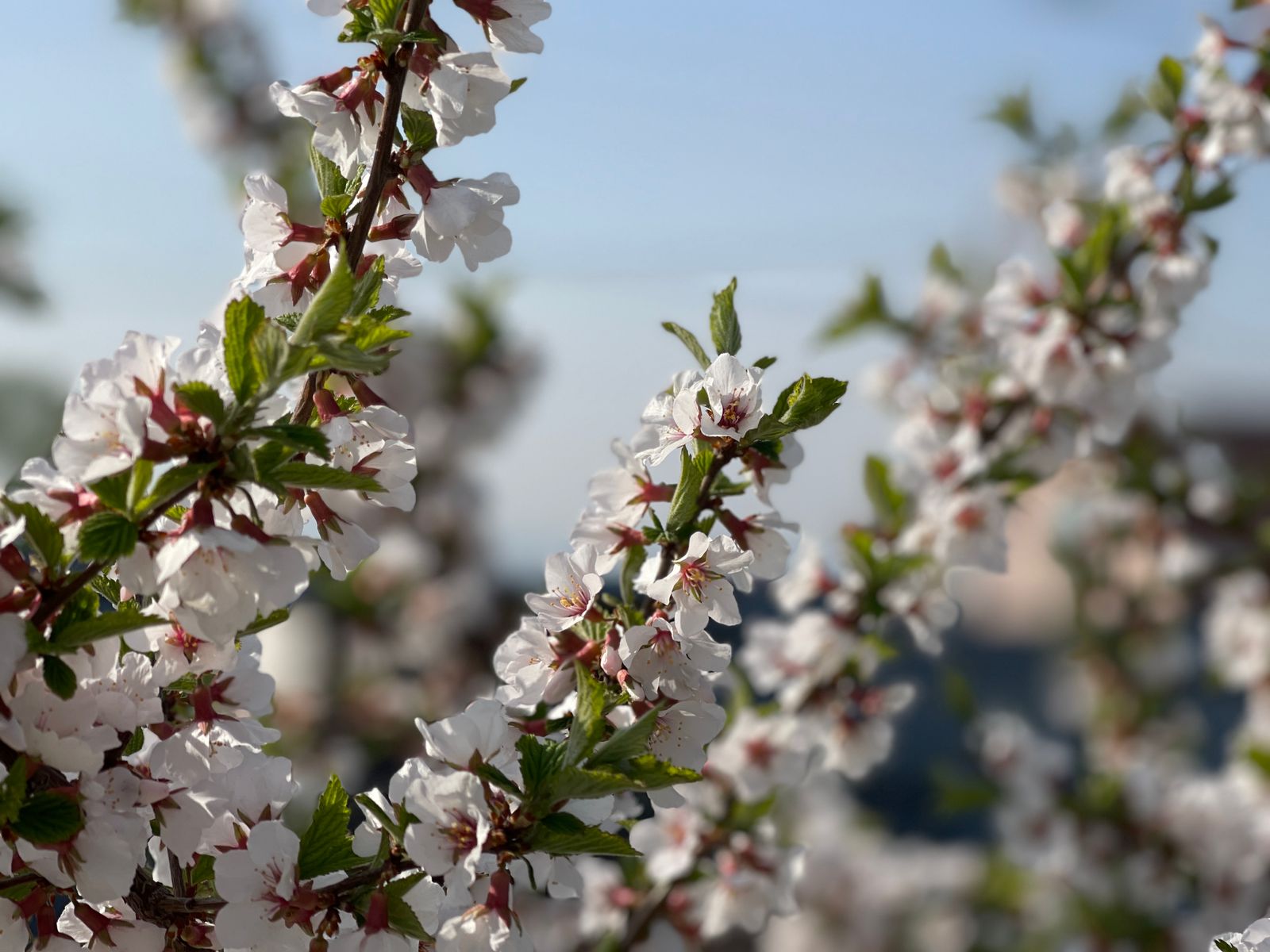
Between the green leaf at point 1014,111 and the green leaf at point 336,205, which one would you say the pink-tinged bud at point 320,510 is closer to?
the green leaf at point 336,205

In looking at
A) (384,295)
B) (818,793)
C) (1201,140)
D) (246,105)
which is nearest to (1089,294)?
(1201,140)

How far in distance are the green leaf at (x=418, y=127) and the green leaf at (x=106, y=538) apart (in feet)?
1.02

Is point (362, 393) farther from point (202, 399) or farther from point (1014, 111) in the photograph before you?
point (1014, 111)

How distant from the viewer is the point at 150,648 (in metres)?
0.78

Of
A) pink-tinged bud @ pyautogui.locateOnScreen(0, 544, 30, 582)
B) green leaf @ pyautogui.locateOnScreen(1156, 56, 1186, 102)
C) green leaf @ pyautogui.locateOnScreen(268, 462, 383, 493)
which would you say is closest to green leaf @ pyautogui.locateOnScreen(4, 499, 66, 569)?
pink-tinged bud @ pyautogui.locateOnScreen(0, 544, 30, 582)

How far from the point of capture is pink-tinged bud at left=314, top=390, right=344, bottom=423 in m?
0.77

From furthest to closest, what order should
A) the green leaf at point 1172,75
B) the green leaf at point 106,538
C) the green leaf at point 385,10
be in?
1. the green leaf at point 1172,75
2. the green leaf at point 385,10
3. the green leaf at point 106,538

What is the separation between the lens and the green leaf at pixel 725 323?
81 centimetres

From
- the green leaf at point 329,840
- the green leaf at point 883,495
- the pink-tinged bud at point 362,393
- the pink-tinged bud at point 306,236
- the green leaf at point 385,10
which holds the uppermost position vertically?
the green leaf at point 883,495

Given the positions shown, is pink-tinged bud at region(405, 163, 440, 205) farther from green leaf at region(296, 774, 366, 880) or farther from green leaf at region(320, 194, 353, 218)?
green leaf at region(296, 774, 366, 880)

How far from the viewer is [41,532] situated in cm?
67

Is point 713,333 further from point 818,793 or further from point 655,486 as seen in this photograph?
point 818,793

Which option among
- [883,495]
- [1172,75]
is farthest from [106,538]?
[1172,75]

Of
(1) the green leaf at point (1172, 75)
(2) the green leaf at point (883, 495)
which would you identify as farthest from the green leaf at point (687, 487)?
(1) the green leaf at point (1172, 75)
